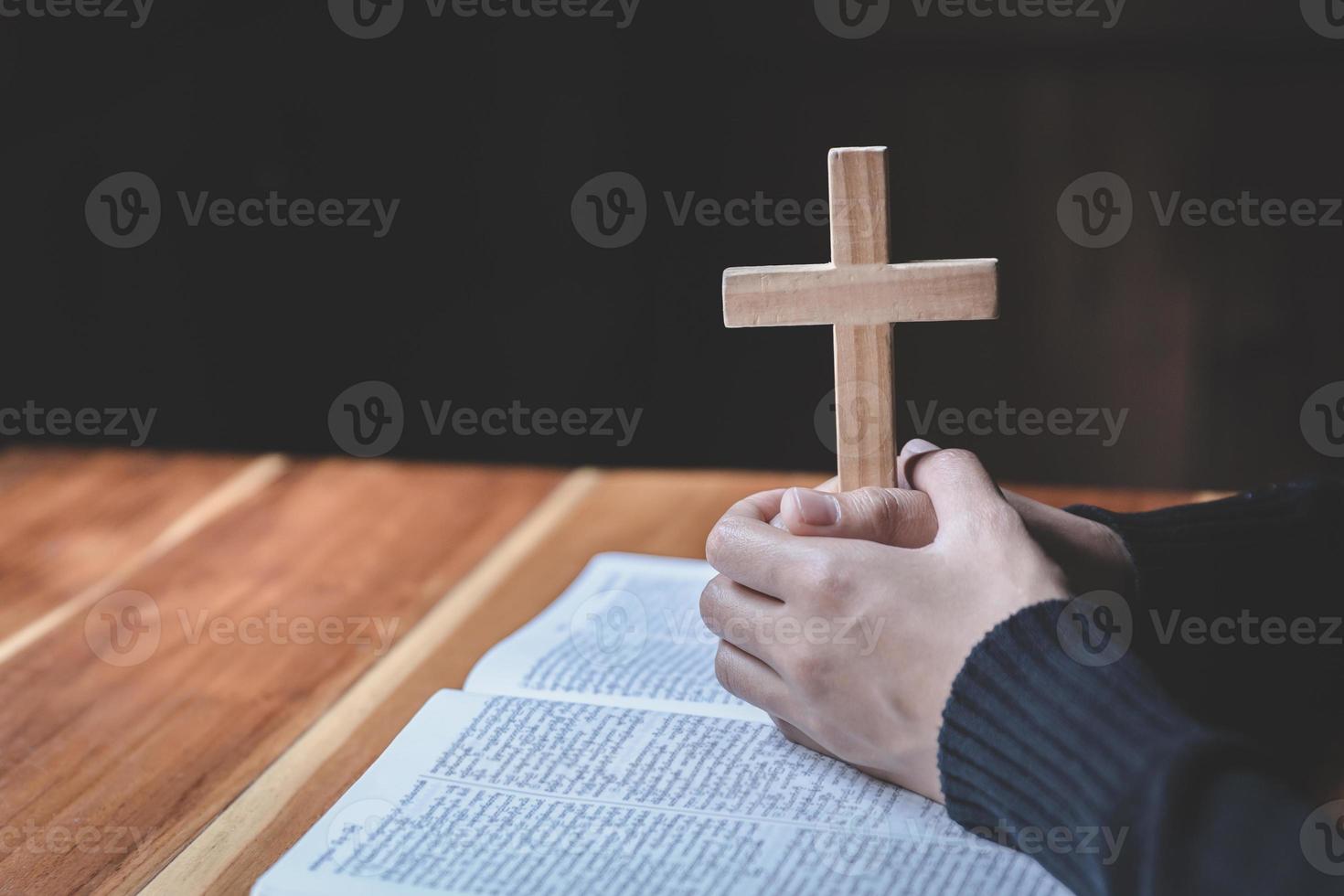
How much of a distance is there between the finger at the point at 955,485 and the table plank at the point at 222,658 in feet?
1.47

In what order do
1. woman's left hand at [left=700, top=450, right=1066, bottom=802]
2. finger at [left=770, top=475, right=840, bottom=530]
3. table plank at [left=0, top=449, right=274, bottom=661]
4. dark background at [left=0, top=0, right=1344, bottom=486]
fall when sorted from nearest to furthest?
woman's left hand at [left=700, top=450, right=1066, bottom=802] → finger at [left=770, top=475, right=840, bottom=530] → table plank at [left=0, top=449, right=274, bottom=661] → dark background at [left=0, top=0, right=1344, bottom=486]

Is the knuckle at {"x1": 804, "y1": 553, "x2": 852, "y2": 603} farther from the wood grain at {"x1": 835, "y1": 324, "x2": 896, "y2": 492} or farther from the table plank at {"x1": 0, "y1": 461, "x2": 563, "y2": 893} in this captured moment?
the table plank at {"x1": 0, "y1": 461, "x2": 563, "y2": 893}

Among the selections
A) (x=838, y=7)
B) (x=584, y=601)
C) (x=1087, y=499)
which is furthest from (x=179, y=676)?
(x=838, y=7)

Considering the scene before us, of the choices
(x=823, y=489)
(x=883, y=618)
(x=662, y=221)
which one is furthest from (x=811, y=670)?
(x=662, y=221)

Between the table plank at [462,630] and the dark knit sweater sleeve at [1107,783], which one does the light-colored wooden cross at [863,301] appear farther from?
the table plank at [462,630]

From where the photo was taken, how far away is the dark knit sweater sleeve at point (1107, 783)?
0.59 meters

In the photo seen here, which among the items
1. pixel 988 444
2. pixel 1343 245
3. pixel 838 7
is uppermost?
pixel 838 7

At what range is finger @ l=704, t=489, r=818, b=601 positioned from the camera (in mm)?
748

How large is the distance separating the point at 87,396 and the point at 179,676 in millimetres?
1392

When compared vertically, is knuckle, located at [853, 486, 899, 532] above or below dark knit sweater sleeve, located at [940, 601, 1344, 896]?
above

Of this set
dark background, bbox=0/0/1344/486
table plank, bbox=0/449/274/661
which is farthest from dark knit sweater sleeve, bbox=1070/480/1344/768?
dark background, bbox=0/0/1344/486

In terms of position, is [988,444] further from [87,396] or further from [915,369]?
[87,396]

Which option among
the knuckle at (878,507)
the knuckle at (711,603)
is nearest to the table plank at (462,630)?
the knuckle at (711,603)

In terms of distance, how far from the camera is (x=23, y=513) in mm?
1292
